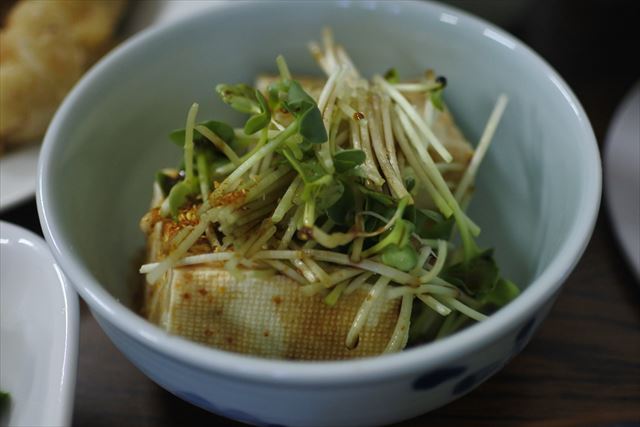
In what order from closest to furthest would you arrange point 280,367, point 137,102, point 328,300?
point 280,367 → point 328,300 → point 137,102

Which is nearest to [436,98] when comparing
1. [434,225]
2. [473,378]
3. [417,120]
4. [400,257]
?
[417,120]

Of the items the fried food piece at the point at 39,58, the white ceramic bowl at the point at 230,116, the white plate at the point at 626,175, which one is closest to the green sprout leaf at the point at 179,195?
the white ceramic bowl at the point at 230,116

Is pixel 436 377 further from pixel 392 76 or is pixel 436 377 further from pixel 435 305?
pixel 392 76

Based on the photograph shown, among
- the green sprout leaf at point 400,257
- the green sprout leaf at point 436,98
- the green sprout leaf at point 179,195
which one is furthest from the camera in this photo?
the green sprout leaf at point 436,98

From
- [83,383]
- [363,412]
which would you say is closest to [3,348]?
[83,383]

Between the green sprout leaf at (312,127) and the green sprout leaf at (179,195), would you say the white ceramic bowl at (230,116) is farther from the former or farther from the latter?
the green sprout leaf at (312,127)

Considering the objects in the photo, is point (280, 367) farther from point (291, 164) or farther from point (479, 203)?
point (479, 203)
